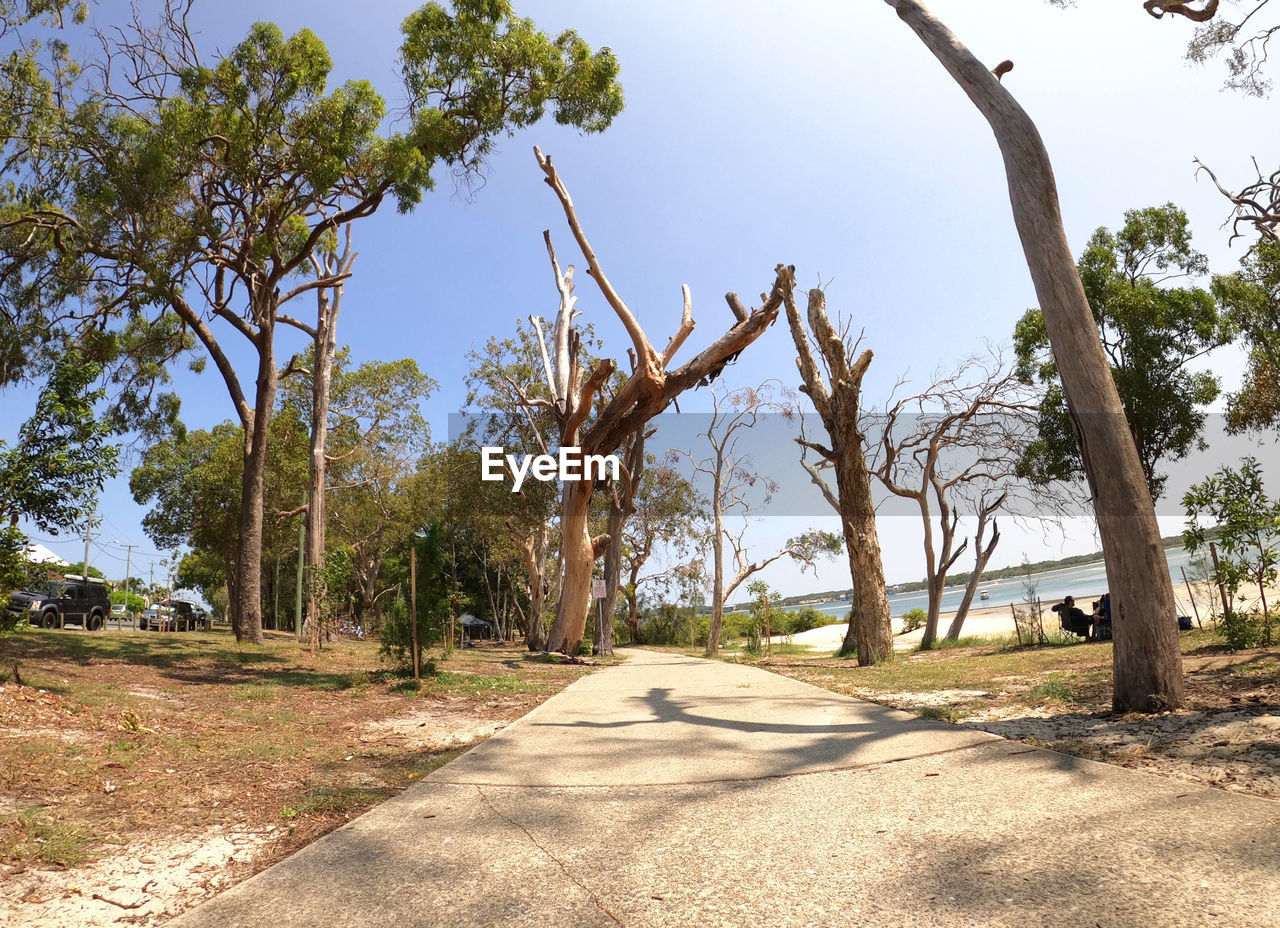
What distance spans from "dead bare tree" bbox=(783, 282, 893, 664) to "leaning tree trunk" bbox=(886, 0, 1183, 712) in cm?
766

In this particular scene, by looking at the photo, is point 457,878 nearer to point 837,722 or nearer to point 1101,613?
point 837,722

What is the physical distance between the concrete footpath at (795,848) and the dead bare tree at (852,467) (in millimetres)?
8610

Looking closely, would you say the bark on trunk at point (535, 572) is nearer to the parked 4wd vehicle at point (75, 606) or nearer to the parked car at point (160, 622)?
the parked 4wd vehicle at point (75, 606)

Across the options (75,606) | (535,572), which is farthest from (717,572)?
(75,606)

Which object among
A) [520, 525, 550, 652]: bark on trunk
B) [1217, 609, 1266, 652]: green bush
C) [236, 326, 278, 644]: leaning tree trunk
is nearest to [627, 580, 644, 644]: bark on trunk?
[520, 525, 550, 652]: bark on trunk

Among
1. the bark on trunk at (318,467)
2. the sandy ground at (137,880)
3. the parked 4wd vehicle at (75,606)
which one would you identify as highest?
the bark on trunk at (318,467)

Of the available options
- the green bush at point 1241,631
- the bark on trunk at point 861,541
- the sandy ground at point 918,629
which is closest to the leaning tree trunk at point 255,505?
the bark on trunk at point 861,541

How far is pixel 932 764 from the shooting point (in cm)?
427

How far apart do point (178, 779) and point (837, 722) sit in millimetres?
4624

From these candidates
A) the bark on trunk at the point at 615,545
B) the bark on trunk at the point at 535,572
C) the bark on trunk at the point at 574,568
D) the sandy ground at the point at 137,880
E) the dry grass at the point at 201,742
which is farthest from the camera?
the bark on trunk at the point at 535,572

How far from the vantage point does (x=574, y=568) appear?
16.2 m

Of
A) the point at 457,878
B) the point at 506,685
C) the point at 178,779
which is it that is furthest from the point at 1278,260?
the point at 178,779

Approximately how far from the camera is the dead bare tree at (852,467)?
13203mm

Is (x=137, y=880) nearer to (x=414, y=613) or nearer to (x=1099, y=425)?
(x=1099, y=425)
